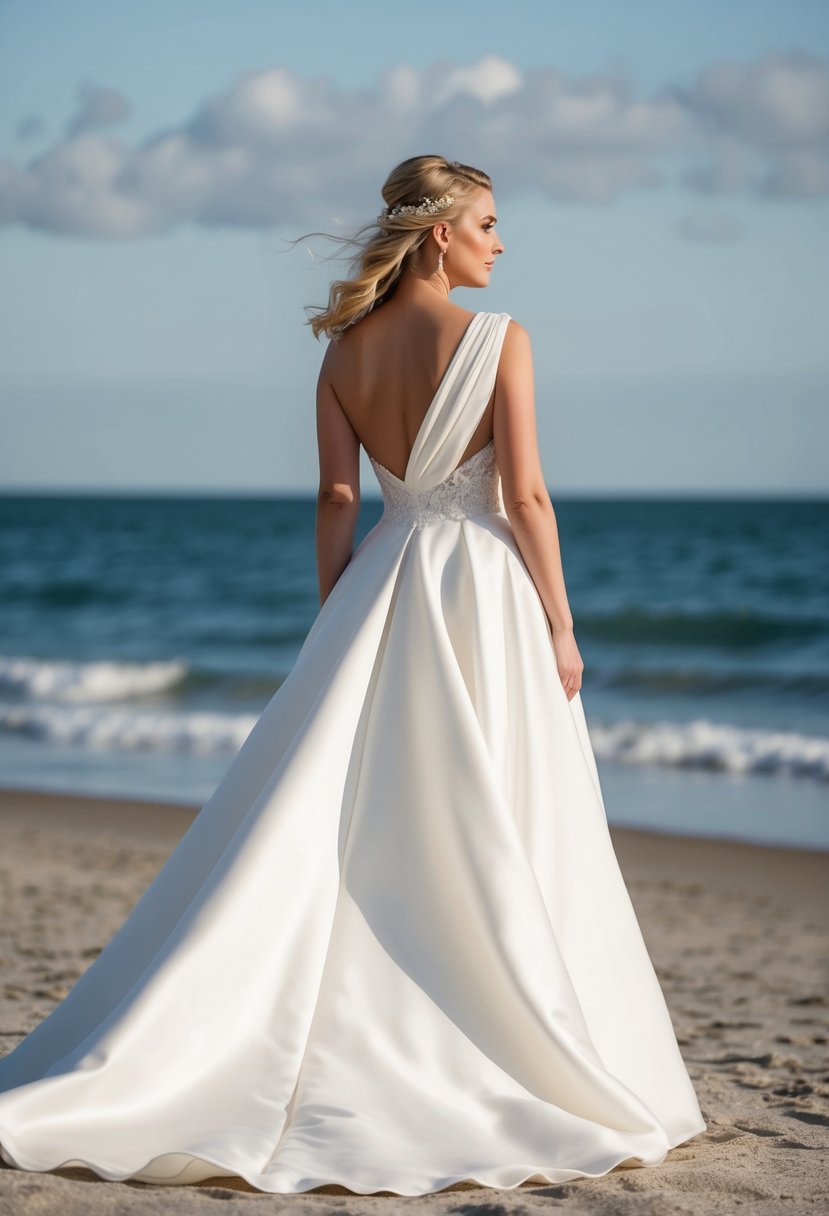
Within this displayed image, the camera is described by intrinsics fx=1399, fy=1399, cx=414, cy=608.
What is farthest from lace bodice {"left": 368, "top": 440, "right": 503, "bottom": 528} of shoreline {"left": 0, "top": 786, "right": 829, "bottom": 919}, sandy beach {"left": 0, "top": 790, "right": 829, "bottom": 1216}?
shoreline {"left": 0, "top": 786, "right": 829, "bottom": 919}

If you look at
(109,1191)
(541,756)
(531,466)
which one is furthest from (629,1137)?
(531,466)

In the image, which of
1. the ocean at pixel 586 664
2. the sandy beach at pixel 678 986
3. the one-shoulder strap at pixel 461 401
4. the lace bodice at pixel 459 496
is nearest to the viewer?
the sandy beach at pixel 678 986

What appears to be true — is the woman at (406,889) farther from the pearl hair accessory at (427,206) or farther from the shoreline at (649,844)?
the shoreline at (649,844)

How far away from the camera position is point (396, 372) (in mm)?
3486

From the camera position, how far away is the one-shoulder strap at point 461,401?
336 cm

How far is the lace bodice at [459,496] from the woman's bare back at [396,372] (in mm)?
41

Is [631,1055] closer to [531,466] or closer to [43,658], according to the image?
[531,466]

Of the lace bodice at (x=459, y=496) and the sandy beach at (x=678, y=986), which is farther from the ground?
the lace bodice at (x=459, y=496)

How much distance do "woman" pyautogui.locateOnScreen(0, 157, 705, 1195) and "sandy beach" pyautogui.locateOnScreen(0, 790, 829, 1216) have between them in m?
0.08

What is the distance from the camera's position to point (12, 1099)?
2.86 meters

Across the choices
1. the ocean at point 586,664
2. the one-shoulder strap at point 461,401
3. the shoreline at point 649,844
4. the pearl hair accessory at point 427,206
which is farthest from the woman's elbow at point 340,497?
the ocean at point 586,664

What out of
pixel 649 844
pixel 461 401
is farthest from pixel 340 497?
pixel 649 844

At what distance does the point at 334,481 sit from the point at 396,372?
360mm

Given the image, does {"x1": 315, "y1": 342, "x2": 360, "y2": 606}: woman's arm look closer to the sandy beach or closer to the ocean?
the sandy beach
